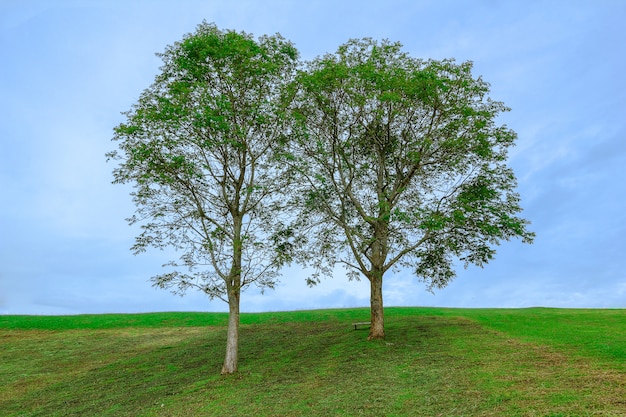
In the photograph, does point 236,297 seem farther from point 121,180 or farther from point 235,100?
point 235,100

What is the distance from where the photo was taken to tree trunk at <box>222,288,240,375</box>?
84.2 feet

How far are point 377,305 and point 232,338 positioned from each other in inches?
393

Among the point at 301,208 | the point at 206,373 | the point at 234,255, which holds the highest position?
the point at 301,208

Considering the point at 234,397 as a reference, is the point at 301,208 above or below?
above

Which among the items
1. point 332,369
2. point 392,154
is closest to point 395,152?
point 392,154

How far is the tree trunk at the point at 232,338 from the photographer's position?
84.2 feet

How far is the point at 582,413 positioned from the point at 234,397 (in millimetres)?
13557

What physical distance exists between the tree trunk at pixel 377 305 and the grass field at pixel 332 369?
99 centimetres

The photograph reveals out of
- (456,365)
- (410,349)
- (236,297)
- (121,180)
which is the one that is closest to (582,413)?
(456,365)

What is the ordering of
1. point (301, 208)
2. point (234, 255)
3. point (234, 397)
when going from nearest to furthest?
1. point (234, 397)
2. point (234, 255)
3. point (301, 208)

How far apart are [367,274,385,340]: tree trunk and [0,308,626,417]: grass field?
3.24 feet

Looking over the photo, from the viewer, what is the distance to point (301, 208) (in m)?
31.6

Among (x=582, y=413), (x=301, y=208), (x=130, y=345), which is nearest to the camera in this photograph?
(x=582, y=413)

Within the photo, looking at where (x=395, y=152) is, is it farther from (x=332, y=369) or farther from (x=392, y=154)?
(x=332, y=369)
